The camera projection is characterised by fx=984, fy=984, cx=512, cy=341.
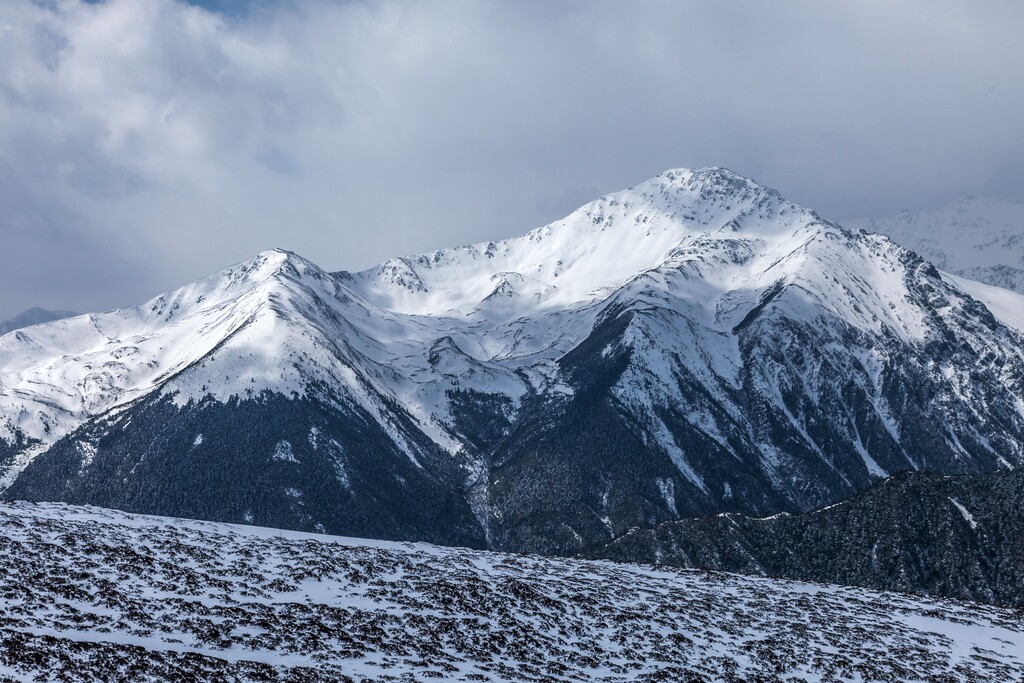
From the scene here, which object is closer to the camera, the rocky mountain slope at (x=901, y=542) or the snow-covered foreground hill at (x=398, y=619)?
the snow-covered foreground hill at (x=398, y=619)

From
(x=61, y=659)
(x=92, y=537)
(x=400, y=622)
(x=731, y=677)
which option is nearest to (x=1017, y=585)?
(x=731, y=677)

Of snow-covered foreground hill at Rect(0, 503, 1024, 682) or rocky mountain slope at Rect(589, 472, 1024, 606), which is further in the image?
rocky mountain slope at Rect(589, 472, 1024, 606)

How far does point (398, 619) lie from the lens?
61719mm

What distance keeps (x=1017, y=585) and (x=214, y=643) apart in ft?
399

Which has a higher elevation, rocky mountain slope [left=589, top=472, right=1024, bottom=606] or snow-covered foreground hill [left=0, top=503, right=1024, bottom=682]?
rocky mountain slope [left=589, top=472, right=1024, bottom=606]

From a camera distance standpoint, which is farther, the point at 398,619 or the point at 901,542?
the point at 901,542

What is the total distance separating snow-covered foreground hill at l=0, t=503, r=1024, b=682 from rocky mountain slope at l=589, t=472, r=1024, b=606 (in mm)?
48767

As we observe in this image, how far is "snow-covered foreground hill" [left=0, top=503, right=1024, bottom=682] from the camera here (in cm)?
4972

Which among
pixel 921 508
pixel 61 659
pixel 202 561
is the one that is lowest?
pixel 61 659

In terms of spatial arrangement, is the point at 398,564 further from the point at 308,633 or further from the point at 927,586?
the point at 927,586

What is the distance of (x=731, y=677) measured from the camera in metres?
60.4

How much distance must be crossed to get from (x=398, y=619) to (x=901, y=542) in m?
104

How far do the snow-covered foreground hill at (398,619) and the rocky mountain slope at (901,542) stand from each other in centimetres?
4877

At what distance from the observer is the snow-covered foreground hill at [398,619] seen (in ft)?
163
